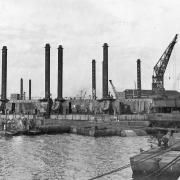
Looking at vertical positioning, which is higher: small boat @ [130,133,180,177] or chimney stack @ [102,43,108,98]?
chimney stack @ [102,43,108,98]

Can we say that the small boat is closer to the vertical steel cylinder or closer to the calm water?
the calm water

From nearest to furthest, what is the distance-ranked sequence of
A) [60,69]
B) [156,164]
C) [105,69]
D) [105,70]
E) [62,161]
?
[156,164] → [62,161] → [105,69] → [105,70] → [60,69]

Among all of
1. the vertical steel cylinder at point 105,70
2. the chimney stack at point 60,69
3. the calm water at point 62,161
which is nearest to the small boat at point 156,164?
the calm water at point 62,161

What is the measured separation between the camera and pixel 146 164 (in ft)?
91.9

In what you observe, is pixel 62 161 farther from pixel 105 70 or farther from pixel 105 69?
pixel 105 70

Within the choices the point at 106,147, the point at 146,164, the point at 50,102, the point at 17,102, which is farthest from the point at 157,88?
the point at 146,164

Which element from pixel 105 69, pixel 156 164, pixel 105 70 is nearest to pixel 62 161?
pixel 156 164

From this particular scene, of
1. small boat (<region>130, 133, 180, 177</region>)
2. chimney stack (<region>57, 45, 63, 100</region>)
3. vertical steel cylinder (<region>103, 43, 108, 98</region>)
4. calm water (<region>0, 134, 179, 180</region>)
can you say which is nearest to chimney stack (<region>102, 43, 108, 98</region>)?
vertical steel cylinder (<region>103, 43, 108, 98</region>)

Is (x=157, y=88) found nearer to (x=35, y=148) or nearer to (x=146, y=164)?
(x=35, y=148)

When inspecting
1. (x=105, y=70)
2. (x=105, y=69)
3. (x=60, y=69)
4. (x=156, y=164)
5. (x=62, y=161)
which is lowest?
(x=62, y=161)

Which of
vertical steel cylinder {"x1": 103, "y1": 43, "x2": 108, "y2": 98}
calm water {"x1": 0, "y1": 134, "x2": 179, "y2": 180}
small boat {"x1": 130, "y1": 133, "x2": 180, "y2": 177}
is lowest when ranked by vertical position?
calm water {"x1": 0, "y1": 134, "x2": 179, "y2": 180}

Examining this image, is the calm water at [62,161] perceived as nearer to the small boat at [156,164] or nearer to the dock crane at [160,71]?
the small boat at [156,164]

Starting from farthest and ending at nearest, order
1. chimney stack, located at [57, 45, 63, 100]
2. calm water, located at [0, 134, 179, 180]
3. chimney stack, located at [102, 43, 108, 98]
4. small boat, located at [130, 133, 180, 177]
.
→ chimney stack, located at [57, 45, 63, 100], chimney stack, located at [102, 43, 108, 98], calm water, located at [0, 134, 179, 180], small boat, located at [130, 133, 180, 177]

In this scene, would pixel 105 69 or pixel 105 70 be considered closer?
pixel 105 69
